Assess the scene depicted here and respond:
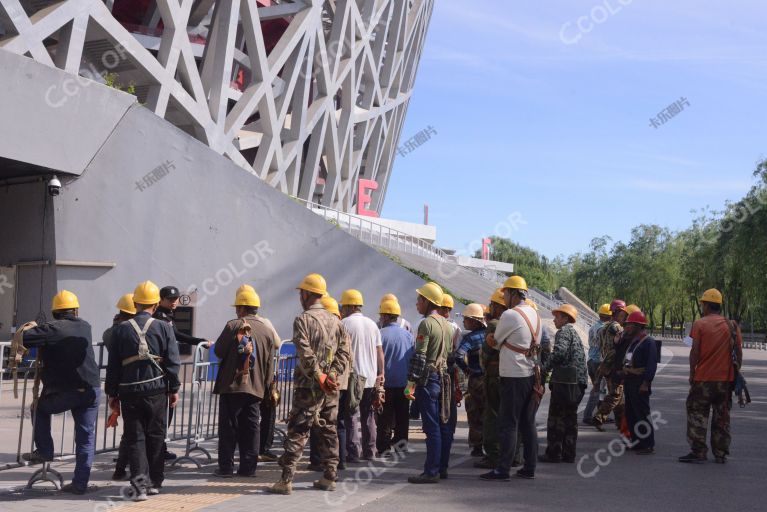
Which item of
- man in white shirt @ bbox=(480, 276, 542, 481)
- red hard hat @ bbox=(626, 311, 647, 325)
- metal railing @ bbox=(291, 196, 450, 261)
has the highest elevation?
metal railing @ bbox=(291, 196, 450, 261)

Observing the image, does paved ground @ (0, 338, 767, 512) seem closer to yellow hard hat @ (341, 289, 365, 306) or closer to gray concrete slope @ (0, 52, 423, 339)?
yellow hard hat @ (341, 289, 365, 306)

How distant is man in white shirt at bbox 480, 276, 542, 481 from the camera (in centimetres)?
810

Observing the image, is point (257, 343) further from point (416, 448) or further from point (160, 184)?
point (160, 184)

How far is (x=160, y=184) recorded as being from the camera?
1639 cm

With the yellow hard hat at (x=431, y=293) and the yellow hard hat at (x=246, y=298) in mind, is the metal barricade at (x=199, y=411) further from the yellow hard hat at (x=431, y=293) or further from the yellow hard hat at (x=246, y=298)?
the yellow hard hat at (x=431, y=293)

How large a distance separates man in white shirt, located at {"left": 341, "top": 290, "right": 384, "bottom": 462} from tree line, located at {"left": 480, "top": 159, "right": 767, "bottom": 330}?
93.2 ft

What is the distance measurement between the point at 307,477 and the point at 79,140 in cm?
965

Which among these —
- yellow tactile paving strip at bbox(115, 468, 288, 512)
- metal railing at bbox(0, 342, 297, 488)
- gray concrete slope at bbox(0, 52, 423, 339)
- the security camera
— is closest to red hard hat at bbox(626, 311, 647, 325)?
metal railing at bbox(0, 342, 297, 488)

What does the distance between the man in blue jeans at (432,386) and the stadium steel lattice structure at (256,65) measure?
984 centimetres

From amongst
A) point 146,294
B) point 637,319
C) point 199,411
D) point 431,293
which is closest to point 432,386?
point 431,293

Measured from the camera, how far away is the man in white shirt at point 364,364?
8883 mm

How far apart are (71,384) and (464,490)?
3746mm

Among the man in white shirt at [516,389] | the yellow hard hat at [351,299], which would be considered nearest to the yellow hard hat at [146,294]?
the yellow hard hat at [351,299]

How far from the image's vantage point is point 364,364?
350 inches
